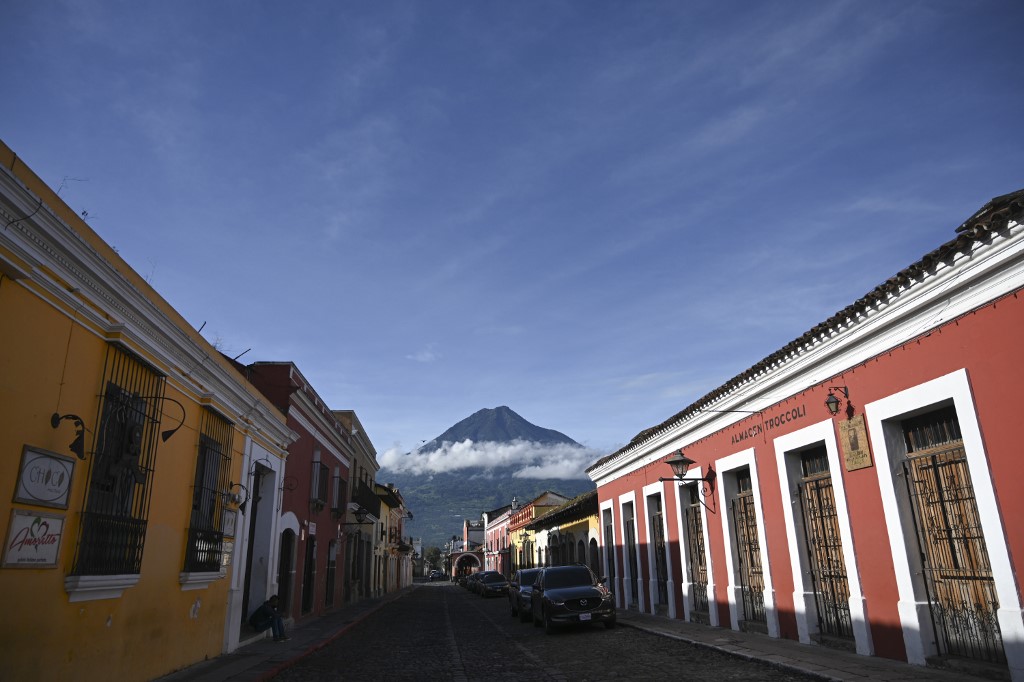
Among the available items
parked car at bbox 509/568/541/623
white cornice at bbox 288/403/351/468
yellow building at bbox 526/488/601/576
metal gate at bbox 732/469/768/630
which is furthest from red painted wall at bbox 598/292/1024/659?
yellow building at bbox 526/488/601/576

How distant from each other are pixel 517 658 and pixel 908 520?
6402 millimetres

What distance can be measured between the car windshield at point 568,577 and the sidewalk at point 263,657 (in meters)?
5.06

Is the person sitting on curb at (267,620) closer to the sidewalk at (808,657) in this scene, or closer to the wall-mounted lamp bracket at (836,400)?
the sidewalk at (808,657)

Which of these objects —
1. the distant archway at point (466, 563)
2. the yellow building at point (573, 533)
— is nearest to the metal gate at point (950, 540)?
the yellow building at point (573, 533)

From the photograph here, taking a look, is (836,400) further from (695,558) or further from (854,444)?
(695,558)

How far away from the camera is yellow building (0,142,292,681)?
5.77m

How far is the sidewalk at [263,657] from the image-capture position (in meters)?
8.93

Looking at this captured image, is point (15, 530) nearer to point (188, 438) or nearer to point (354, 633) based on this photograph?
point (188, 438)

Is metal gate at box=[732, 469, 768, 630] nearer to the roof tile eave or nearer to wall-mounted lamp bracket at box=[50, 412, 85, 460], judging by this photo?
the roof tile eave

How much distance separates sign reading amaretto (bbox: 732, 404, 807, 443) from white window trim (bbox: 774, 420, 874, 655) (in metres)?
0.25

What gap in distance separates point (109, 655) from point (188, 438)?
3148 millimetres

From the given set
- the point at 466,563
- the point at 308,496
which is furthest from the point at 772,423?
the point at 466,563

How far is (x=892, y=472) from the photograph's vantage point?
8.43m

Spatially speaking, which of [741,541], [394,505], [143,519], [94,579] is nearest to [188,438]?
[143,519]
